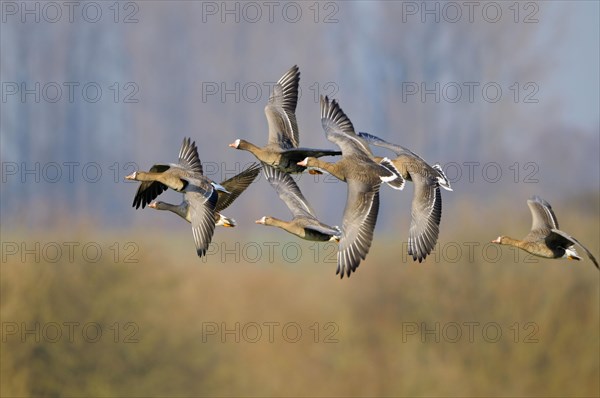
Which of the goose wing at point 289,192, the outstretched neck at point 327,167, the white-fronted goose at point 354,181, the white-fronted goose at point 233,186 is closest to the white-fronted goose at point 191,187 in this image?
the white-fronted goose at point 233,186

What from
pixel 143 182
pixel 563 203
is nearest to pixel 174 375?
pixel 563 203

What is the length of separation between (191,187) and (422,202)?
114 inches

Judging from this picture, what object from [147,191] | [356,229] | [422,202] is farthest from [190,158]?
[422,202]

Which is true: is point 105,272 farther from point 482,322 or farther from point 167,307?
point 482,322

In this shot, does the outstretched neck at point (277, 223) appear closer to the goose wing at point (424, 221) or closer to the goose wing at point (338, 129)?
the goose wing at point (338, 129)

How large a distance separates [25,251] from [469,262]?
492 inches

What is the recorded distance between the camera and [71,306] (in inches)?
1244

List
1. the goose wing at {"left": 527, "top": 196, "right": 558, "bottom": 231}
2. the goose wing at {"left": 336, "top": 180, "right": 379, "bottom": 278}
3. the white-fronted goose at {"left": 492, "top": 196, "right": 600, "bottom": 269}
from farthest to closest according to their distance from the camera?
the goose wing at {"left": 527, "top": 196, "right": 558, "bottom": 231}
the white-fronted goose at {"left": 492, "top": 196, "right": 600, "bottom": 269}
the goose wing at {"left": 336, "top": 180, "right": 379, "bottom": 278}

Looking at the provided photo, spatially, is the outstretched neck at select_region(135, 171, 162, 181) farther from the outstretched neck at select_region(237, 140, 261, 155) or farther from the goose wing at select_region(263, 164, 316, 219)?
the goose wing at select_region(263, 164, 316, 219)

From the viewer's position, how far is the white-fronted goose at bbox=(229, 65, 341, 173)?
14680mm

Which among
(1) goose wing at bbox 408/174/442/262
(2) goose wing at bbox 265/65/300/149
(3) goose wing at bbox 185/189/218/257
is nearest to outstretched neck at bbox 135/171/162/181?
(3) goose wing at bbox 185/189/218/257

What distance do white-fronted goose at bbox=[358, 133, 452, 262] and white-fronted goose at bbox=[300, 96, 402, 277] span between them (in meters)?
0.44

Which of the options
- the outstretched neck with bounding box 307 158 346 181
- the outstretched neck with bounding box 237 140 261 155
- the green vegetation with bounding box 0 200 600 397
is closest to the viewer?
the outstretched neck with bounding box 307 158 346 181

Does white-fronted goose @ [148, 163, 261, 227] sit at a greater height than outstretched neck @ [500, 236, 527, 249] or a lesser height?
greater
